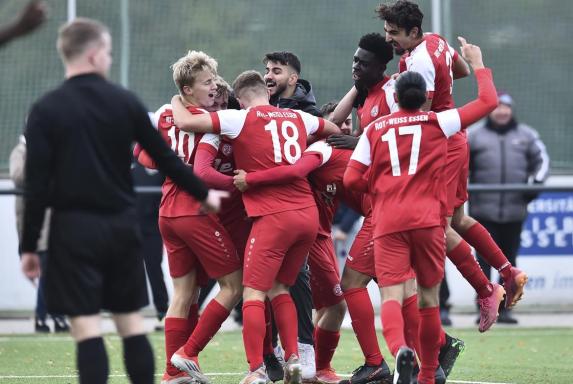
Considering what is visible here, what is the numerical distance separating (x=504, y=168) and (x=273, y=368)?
5845mm

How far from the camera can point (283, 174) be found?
8.15 meters

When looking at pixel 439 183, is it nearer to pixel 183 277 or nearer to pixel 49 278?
pixel 183 277

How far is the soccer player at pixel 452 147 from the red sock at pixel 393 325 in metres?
1.06

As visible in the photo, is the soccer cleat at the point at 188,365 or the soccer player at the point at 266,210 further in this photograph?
the soccer cleat at the point at 188,365

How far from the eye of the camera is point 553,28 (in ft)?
51.0

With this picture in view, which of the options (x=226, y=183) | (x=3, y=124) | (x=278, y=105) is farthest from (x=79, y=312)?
(x=3, y=124)

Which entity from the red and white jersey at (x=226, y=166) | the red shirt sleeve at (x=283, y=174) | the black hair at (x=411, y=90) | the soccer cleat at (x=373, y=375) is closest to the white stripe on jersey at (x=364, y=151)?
the black hair at (x=411, y=90)

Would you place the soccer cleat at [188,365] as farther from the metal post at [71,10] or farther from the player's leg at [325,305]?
the metal post at [71,10]

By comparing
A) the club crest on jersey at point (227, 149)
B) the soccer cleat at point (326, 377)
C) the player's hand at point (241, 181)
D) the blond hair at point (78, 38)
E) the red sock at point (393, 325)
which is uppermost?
the blond hair at point (78, 38)

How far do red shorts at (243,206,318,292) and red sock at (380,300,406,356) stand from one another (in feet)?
2.75

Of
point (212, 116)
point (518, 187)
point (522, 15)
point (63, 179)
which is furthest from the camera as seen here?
point (522, 15)

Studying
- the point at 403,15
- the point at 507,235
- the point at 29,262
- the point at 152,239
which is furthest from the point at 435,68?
the point at 152,239

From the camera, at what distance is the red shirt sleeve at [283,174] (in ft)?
26.6

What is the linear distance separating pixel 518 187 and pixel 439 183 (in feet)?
21.2
